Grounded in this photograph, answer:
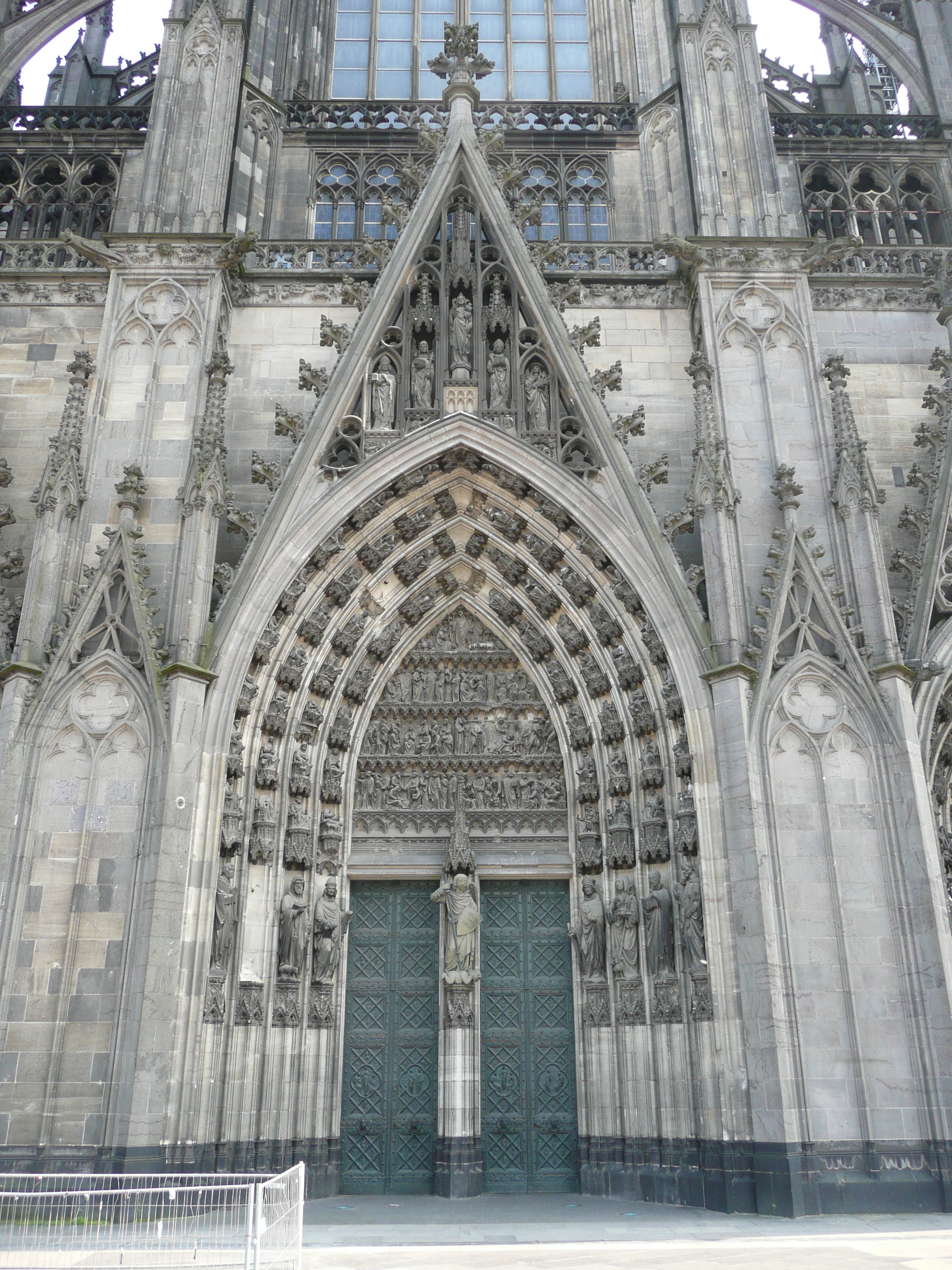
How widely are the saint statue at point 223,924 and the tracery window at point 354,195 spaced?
33.4ft

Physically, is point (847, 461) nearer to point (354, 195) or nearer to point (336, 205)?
point (354, 195)

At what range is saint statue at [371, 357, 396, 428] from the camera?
13.2 meters

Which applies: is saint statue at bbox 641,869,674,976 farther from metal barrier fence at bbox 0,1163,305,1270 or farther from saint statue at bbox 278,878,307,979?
metal barrier fence at bbox 0,1163,305,1270

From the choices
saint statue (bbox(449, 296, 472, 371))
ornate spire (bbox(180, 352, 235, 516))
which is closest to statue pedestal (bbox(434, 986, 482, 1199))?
ornate spire (bbox(180, 352, 235, 516))

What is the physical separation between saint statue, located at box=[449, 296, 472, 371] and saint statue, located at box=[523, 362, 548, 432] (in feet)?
2.64

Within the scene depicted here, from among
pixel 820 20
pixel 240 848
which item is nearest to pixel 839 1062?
pixel 240 848

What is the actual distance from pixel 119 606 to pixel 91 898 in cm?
304

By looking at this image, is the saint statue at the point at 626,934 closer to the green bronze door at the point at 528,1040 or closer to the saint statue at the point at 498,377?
the green bronze door at the point at 528,1040

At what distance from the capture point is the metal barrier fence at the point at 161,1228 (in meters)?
6.08

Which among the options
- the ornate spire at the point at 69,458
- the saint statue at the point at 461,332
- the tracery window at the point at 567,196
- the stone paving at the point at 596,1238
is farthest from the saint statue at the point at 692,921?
the tracery window at the point at 567,196

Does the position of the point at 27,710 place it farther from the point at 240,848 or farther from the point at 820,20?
the point at 820,20

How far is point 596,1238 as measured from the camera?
8.41 meters

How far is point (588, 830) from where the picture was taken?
12.5 m

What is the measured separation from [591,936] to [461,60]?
12167 millimetres
